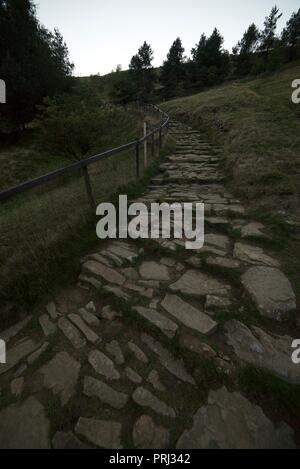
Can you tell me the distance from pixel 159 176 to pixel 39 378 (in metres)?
5.45

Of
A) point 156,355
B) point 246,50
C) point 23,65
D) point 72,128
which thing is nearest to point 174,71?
point 246,50

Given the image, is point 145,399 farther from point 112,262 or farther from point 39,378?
point 112,262

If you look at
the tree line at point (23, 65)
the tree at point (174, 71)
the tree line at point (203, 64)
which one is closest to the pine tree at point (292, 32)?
the tree line at point (203, 64)

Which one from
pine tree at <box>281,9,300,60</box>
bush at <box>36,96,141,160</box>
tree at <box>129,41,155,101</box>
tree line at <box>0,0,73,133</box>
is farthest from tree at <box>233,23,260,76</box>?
bush at <box>36,96,141,160</box>

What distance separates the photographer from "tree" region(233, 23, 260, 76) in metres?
51.0

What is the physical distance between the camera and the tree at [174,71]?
4847 centimetres

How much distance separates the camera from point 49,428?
163cm

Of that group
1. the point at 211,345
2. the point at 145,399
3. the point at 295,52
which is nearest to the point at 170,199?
the point at 211,345

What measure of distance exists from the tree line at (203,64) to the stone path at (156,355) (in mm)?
44306

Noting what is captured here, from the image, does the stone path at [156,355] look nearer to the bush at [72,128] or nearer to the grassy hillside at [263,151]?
the grassy hillside at [263,151]

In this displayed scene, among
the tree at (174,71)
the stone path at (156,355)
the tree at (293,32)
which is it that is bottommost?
the stone path at (156,355)

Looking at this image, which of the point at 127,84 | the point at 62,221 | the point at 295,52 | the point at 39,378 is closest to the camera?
the point at 39,378

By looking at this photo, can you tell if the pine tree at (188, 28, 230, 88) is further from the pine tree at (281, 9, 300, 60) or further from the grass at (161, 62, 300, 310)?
the grass at (161, 62, 300, 310)

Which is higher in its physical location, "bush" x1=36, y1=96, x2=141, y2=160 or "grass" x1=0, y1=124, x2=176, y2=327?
"bush" x1=36, y1=96, x2=141, y2=160
